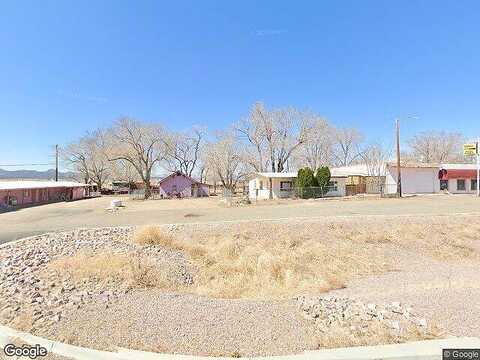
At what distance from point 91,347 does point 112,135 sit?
47555 mm

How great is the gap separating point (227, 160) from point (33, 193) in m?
29.4

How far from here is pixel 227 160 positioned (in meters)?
55.9

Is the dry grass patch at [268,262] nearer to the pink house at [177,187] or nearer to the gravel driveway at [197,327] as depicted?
the gravel driveway at [197,327]

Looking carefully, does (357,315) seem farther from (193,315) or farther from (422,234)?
(422,234)

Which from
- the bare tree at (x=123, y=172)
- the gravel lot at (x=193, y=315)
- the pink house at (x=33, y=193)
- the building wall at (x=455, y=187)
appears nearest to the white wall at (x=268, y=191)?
the building wall at (x=455, y=187)

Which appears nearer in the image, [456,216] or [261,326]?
[261,326]

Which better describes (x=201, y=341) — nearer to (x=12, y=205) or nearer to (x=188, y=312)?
(x=188, y=312)

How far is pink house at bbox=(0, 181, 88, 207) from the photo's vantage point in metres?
32.9

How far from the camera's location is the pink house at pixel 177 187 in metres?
45.5

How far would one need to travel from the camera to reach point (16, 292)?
6.79m

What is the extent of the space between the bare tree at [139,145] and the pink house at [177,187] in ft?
7.18

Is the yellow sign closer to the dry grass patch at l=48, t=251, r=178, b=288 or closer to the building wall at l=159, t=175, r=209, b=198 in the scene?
the building wall at l=159, t=175, r=209, b=198

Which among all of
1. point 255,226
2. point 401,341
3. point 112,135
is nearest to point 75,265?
point 401,341

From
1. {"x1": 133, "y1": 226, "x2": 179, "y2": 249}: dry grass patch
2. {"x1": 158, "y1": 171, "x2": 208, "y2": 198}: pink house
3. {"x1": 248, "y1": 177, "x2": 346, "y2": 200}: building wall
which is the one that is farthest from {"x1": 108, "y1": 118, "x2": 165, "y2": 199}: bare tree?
{"x1": 133, "y1": 226, "x2": 179, "y2": 249}: dry grass patch
